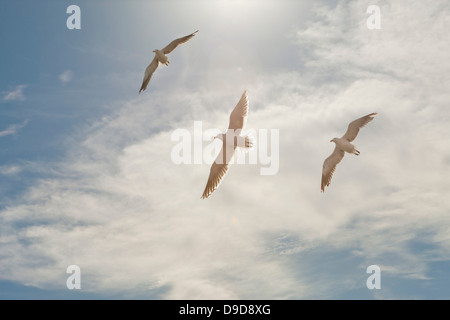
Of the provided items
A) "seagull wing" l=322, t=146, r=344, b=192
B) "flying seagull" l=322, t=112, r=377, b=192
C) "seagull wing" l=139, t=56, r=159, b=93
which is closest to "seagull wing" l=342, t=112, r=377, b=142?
"flying seagull" l=322, t=112, r=377, b=192

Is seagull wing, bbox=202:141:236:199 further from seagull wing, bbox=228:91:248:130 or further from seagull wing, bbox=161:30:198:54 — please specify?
seagull wing, bbox=161:30:198:54

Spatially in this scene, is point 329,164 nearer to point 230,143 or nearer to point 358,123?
point 358,123

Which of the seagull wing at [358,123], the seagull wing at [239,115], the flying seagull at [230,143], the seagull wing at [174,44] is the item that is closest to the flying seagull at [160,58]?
the seagull wing at [174,44]

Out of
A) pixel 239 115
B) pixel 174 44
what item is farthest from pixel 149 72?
pixel 239 115

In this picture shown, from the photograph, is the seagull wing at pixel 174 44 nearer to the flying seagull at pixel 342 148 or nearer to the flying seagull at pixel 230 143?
the flying seagull at pixel 230 143

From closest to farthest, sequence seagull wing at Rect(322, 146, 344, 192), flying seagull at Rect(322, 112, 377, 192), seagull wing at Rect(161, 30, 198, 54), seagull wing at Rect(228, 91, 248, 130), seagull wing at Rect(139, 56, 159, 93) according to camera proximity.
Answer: seagull wing at Rect(228, 91, 248, 130), flying seagull at Rect(322, 112, 377, 192), seagull wing at Rect(322, 146, 344, 192), seagull wing at Rect(161, 30, 198, 54), seagull wing at Rect(139, 56, 159, 93)

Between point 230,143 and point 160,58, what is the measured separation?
10474mm

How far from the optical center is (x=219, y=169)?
2798 cm

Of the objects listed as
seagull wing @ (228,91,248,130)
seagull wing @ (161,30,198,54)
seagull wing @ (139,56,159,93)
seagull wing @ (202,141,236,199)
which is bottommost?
seagull wing @ (202,141,236,199)

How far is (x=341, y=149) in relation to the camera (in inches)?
1188

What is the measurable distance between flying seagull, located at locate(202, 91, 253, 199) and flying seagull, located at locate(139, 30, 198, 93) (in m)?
8.05

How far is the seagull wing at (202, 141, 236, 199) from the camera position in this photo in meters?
27.7

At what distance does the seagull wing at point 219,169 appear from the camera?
90.8 ft
